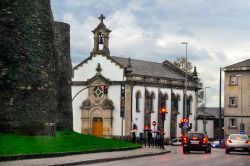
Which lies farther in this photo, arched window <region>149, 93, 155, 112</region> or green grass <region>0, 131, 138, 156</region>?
arched window <region>149, 93, 155, 112</region>

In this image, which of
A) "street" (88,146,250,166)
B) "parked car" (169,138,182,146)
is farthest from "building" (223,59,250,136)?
"street" (88,146,250,166)

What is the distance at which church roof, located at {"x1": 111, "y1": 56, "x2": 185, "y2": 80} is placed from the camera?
85.4 meters

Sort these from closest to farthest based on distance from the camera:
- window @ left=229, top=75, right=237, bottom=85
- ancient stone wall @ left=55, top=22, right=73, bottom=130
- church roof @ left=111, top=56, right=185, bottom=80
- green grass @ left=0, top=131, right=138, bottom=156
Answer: green grass @ left=0, top=131, right=138, bottom=156
ancient stone wall @ left=55, top=22, right=73, bottom=130
church roof @ left=111, top=56, right=185, bottom=80
window @ left=229, top=75, right=237, bottom=85

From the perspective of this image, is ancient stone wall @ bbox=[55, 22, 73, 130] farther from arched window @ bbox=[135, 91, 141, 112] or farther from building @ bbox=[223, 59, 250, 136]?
building @ bbox=[223, 59, 250, 136]

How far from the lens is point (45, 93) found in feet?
113

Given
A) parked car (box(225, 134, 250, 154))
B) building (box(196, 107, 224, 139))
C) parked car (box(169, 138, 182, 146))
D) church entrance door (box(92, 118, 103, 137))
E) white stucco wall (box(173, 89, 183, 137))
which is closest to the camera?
parked car (box(225, 134, 250, 154))

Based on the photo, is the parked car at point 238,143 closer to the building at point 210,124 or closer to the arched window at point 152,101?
the arched window at point 152,101

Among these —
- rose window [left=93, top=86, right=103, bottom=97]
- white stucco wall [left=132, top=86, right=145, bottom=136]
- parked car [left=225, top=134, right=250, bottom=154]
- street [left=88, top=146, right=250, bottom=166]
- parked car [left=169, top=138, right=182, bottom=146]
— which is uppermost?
rose window [left=93, top=86, right=103, bottom=97]

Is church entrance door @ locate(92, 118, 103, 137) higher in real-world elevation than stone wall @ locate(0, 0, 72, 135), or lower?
lower

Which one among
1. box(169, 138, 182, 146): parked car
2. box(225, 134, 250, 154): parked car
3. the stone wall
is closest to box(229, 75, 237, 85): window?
box(169, 138, 182, 146): parked car

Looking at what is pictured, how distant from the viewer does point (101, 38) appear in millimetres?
84312

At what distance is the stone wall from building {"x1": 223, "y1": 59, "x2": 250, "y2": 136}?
53.5 meters

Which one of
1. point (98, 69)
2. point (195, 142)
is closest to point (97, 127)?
point (98, 69)

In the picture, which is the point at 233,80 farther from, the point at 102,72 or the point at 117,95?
the point at 102,72
